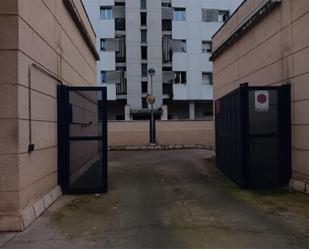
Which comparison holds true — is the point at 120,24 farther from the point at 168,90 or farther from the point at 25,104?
the point at 25,104

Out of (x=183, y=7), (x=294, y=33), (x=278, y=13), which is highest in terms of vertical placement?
(x=183, y=7)

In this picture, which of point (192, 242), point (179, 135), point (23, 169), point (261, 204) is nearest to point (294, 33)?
point (261, 204)

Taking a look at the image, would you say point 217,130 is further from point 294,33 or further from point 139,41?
point 139,41

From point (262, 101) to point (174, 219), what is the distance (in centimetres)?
414

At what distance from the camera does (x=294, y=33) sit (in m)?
9.09

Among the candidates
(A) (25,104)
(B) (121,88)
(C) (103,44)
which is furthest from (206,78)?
(A) (25,104)

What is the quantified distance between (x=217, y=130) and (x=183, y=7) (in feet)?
93.8

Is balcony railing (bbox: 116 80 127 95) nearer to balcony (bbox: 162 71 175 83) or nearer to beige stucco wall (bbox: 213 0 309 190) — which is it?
balcony (bbox: 162 71 175 83)

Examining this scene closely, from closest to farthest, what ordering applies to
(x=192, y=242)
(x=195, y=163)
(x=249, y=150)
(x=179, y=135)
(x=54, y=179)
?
1. (x=192, y=242)
2. (x=54, y=179)
3. (x=249, y=150)
4. (x=195, y=163)
5. (x=179, y=135)

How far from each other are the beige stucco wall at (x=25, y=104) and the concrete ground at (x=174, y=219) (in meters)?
0.51

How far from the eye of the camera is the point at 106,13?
38312 millimetres

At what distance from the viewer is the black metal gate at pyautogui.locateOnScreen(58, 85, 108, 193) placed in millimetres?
9047

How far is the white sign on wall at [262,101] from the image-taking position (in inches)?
371

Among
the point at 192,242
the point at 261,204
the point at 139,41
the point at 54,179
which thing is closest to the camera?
the point at 192,242
